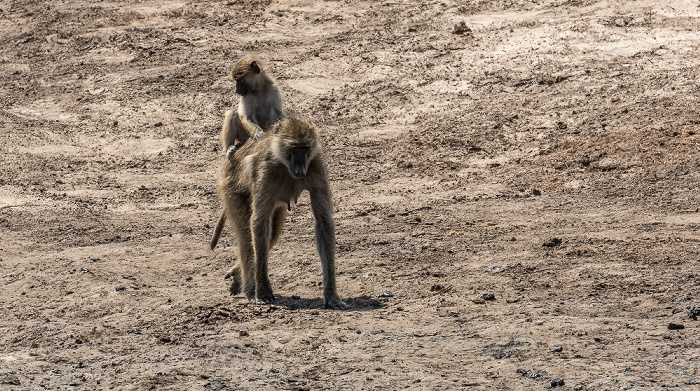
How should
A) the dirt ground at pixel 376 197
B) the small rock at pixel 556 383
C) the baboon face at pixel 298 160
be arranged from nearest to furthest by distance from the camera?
the small rock at pixel 556 383, the dirt ground at pixel 376 197, the baboon face at pixel 298 160

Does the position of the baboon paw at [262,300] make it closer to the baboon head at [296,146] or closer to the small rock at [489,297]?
the baboon head at [296,146]

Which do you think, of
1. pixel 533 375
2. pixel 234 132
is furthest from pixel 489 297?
pixel 234 132

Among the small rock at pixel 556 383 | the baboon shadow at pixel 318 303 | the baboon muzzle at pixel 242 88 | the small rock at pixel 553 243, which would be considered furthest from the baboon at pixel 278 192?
the small rock at pixel 556 383

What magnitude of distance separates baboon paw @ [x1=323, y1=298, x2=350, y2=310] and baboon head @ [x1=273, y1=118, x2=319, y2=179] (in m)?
1.12

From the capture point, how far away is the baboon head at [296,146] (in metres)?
8.32

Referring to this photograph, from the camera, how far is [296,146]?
27.3 feet

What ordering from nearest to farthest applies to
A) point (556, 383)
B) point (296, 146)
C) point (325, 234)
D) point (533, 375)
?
point (556, 383)
point (533, 375)
point (296, 146)
point (325, 234)

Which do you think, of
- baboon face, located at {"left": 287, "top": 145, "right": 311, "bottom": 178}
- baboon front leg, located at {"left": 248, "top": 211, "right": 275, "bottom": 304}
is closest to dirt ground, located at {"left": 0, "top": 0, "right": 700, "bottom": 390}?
baboon front leg, located at {"left": 248, "top": 211, "right": 275, "bottom": 304}

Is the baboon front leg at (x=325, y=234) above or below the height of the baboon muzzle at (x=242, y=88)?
below

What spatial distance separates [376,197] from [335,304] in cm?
411

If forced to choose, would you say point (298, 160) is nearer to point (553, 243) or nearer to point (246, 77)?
point (553, 243)

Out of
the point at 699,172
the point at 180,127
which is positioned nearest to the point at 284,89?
the point at 180,127

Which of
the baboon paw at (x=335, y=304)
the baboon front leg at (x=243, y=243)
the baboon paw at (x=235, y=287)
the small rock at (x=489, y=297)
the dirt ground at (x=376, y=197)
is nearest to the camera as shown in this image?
the dirt ground at (x=376, y=197)

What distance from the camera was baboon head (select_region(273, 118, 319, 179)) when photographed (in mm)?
8320
